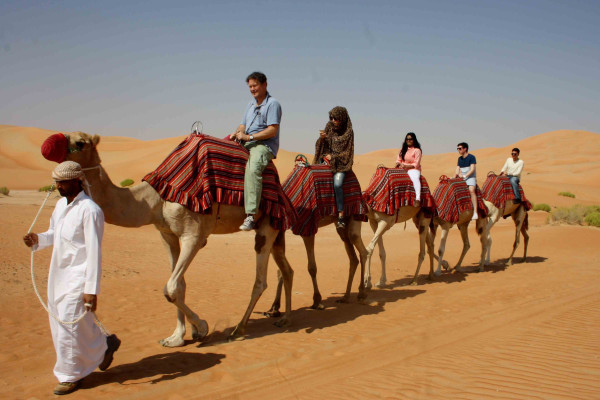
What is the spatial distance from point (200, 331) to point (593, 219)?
72.6 ft

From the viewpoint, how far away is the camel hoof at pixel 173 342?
5695 mm

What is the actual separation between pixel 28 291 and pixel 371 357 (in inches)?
273

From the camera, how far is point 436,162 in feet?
295

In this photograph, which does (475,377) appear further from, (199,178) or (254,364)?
(199,178)

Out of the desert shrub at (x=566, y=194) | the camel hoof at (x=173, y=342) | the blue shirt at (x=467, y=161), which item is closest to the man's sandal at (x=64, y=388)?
the camel hoof at (x=173, y=342)

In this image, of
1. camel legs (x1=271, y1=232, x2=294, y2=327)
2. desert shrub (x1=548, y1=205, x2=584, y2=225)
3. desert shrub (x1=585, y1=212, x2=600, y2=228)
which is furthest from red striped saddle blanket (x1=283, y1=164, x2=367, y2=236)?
desert shrub (x1=548, y1=205, x2=584, y2=225)

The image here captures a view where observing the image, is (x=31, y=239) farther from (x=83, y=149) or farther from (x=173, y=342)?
(x=173, y=342)

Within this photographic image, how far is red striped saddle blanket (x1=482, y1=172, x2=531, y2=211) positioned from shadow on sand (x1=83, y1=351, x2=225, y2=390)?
10.0 m

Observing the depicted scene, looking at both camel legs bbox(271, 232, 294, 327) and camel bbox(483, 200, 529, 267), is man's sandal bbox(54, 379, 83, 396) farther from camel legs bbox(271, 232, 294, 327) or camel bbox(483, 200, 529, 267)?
camel bbox(483, 200, 529, 267)

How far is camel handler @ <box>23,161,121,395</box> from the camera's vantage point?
13.4 feet

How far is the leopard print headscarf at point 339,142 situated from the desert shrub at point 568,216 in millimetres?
19032

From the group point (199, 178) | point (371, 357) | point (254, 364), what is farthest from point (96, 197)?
point (371, 357)

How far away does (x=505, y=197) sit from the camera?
1298 centimetres

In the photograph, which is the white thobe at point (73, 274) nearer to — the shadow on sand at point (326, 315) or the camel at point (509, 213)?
the shadow on sand at point (326, 315)
